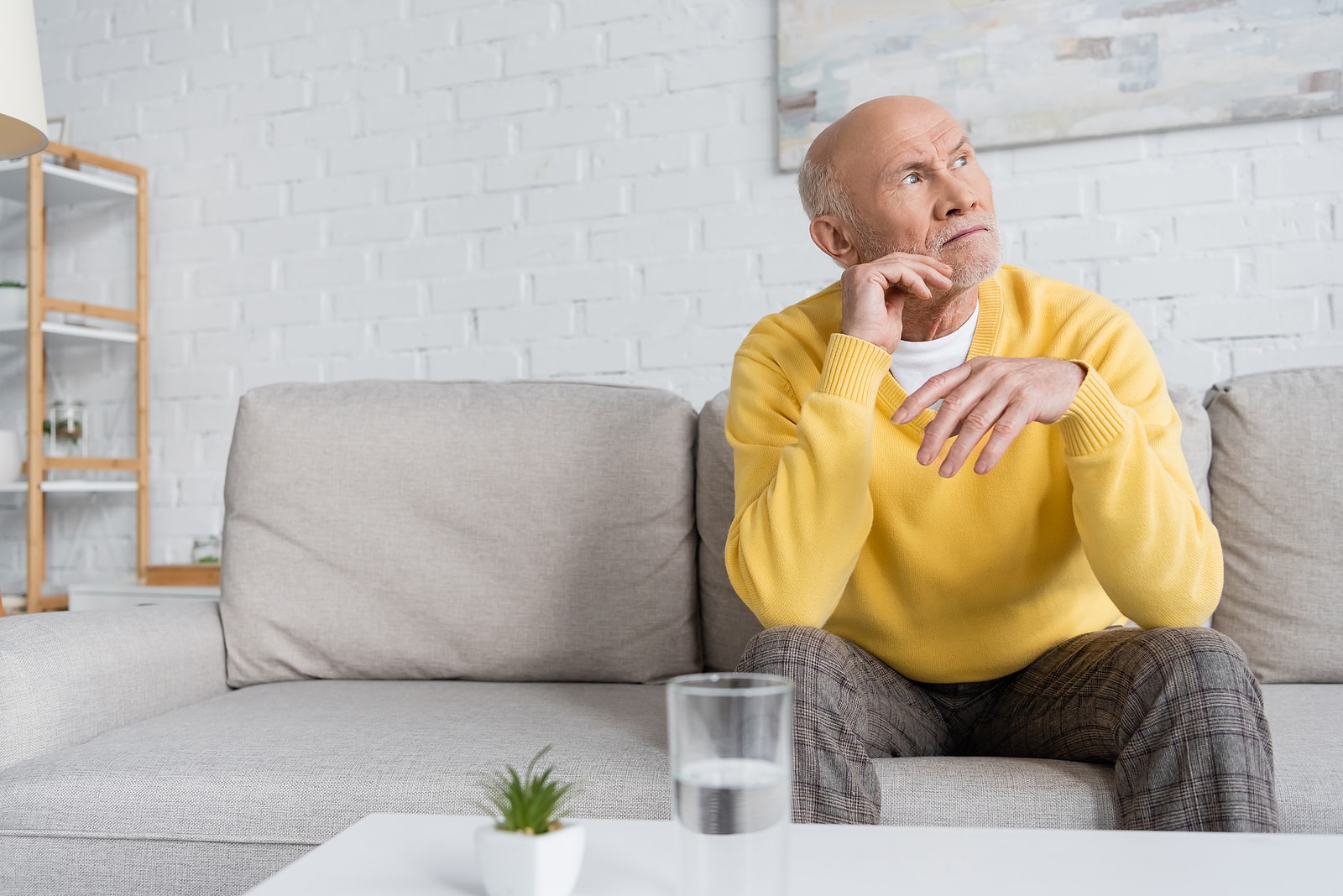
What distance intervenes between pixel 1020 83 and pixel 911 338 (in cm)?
101

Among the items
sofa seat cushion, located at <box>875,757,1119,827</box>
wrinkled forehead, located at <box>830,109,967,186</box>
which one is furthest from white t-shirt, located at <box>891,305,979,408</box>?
sofa seat cushion, located at <box>875,757,1119,827</box>

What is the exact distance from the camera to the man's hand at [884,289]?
127 centimetres

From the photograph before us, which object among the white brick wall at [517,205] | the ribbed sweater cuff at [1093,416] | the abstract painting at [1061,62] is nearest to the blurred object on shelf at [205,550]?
the white brick wall at [517,205]

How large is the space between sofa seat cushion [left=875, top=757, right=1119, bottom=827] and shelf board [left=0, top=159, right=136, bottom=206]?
243 cm

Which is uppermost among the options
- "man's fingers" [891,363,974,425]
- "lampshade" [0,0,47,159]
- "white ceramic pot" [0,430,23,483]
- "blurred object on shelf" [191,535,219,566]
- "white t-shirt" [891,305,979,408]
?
"lampshade" [0,0,47,159]

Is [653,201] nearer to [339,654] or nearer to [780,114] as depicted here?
[780,114]

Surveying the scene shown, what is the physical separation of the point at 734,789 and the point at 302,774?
824 mm

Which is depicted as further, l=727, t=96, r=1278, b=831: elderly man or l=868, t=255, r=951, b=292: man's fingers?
l=868, t=255, r=951, b=292: man's fingers

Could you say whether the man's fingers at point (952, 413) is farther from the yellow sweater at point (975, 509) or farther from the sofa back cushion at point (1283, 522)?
the sofa back cushion at point (1283, 522)

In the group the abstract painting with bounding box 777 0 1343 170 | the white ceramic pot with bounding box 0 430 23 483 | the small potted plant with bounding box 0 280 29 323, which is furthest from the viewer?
the small potted plant with bounding box 0 280 29 323

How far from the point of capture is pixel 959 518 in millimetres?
1298

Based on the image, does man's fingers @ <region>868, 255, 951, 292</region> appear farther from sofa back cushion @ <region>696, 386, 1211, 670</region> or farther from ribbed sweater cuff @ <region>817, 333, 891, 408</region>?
sofa back cushion @ <region>696, 386, 1211, 670</region>

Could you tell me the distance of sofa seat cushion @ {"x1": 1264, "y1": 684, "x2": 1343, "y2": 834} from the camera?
44.1 inches

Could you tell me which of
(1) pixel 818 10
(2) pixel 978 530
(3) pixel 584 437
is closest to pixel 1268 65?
(1) pixel 818 10
